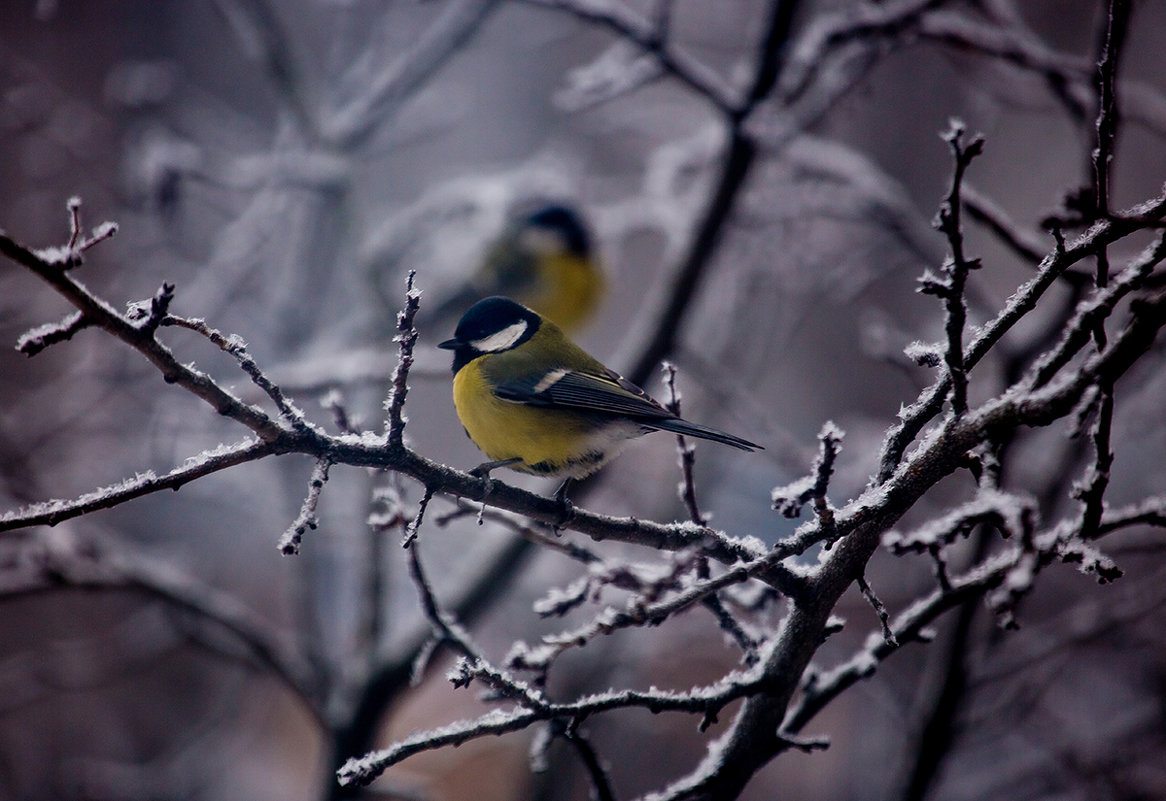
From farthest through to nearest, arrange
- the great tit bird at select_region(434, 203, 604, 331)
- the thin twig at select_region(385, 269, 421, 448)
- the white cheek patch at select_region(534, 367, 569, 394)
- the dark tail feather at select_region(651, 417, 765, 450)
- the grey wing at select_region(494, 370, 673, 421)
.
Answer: the great tit bird at select_region(434, 203, 604, 331)
the white cheek patch at select_region(534, 367, 569, 394)
the grey wing at select_region(494, 370, 673, 421)
the dark tail feather at select_region(651, 417, 765, 450)
the thin twig at select_region(385, 269, 421, 448)

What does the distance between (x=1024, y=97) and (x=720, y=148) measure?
1.29m

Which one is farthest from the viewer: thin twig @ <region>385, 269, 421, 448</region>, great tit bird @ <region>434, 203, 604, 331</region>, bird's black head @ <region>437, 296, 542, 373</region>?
great tit bird @ <region>434, 203, 604, 331</region>

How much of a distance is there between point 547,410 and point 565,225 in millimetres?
3269

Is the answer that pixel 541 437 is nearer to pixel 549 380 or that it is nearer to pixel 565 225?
pixel 549 380

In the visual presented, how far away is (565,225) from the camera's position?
553 cm

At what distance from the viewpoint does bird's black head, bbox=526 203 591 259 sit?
17.6ft

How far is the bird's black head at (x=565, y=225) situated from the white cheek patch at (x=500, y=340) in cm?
263

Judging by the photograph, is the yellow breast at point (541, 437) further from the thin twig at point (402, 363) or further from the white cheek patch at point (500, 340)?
the thin twig at point (402, 363)

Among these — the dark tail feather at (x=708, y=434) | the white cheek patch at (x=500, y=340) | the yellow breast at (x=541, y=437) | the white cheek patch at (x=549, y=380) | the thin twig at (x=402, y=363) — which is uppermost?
the white cheek patch at (x=500, y=340)

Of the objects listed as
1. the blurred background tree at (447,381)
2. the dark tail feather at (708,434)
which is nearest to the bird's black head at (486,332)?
the blurred background tree at (447,381)

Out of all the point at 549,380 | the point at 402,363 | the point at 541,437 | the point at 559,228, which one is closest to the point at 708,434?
the point at 541,437

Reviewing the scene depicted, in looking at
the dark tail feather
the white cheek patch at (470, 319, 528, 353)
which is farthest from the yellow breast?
the dark tail feather

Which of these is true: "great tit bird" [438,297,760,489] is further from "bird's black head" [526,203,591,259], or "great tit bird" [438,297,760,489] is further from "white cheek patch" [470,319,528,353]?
"bird's black head" [526,203,591,259]

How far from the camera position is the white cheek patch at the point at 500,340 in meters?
2.76
